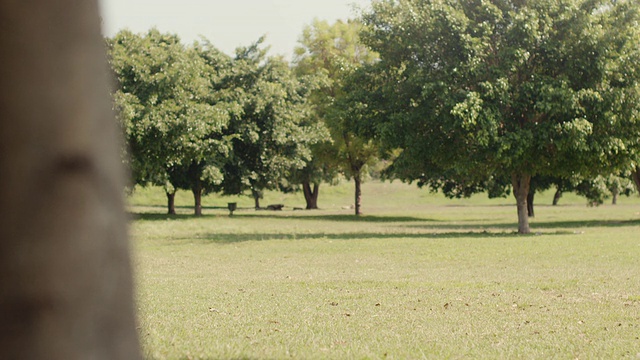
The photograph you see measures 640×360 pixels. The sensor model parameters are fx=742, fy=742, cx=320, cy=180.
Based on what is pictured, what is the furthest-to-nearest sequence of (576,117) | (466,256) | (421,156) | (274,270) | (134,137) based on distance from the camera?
(134,137), (421,156), (576,117), (466,256), (274,270)

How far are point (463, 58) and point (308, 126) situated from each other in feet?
87.5

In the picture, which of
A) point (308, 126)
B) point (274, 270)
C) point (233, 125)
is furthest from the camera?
point (308, 126)

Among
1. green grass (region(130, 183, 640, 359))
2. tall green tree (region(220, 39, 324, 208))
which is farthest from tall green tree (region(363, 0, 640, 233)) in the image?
tall green tree (region(220, 39, 324, 208))

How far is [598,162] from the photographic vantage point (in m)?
30.6

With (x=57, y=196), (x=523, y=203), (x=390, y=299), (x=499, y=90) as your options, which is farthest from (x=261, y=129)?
(x=57, y=196)

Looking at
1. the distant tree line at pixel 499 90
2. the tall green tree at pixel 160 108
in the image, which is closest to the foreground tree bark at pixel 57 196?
the distant tree line at pixel 499 90

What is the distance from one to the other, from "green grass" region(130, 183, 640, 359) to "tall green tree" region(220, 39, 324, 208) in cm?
2358

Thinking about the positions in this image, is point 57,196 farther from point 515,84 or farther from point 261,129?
point 261,129

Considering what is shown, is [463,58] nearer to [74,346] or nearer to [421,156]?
[421,156]

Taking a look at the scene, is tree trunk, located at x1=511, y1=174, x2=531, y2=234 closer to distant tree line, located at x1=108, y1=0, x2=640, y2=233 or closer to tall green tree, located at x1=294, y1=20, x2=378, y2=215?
distant tree line, located at x1=108, y1=0, x2=640, y2=233

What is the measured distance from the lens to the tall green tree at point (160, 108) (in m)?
39.2

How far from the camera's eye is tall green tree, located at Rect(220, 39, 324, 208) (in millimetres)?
50781

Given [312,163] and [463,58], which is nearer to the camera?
[463,58]

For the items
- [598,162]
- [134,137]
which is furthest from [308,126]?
[598,162]
